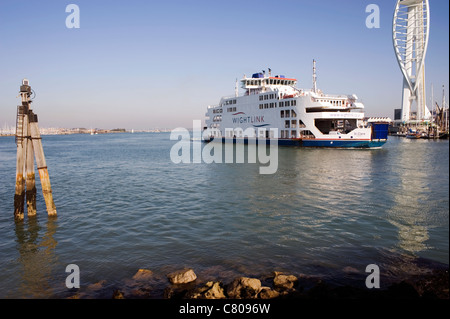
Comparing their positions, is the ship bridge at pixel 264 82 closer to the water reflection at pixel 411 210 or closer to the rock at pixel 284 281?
the water reflection at pixel 411 210

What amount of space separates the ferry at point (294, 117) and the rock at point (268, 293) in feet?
137

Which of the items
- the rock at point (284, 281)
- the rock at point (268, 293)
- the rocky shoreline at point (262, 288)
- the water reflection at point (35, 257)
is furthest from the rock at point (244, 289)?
the water reflection at point (35, 257)

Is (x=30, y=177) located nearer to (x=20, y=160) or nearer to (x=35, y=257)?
(x=20, y=160)

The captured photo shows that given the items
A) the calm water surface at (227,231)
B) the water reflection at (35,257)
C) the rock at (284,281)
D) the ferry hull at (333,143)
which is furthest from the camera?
the ferry hull at (333,143)

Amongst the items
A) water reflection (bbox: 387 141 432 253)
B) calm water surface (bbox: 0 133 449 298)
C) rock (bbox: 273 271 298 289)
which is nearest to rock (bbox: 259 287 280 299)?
rock (bbox: 273 271 298 289)

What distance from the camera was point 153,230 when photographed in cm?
1260

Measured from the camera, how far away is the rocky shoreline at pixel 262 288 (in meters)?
7.12

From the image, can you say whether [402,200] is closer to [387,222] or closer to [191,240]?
[387,222]

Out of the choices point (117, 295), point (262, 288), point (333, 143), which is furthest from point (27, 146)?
point (333, 143)

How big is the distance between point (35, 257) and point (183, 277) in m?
5.61

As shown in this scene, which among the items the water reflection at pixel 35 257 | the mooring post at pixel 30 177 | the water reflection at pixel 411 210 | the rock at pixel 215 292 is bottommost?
the water reflection at pixel 35 257

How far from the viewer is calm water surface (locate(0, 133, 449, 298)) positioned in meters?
9.04
